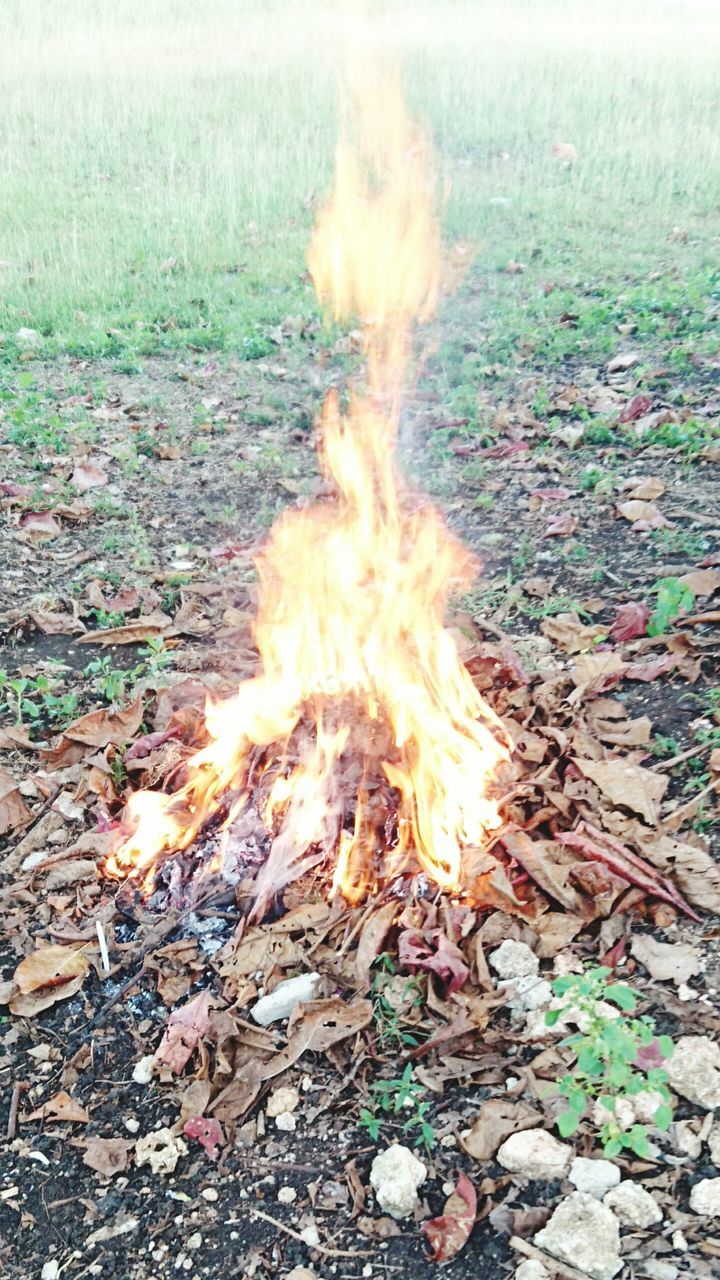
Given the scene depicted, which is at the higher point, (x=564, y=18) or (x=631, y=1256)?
(x=564, y=18)

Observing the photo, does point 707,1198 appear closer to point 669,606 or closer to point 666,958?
point 666,958

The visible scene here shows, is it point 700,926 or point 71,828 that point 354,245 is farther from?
point 700,926

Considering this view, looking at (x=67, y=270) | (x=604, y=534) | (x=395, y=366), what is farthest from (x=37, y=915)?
(x=67, y=270)

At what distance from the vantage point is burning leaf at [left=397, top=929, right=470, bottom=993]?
2.97 metres

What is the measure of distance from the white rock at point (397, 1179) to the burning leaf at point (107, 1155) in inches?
25.2

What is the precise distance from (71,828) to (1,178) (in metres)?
11.3

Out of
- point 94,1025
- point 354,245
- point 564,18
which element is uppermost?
point 564,18

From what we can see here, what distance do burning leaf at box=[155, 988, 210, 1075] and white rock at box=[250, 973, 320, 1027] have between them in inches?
5.6

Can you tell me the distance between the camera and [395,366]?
319 inches

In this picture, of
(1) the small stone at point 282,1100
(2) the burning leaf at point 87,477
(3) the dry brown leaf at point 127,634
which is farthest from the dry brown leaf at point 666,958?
(2) the burning leaf at point 87,477

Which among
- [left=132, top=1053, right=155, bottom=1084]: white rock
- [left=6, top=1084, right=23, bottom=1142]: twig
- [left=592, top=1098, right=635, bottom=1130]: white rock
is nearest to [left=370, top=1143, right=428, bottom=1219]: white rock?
[left=592, top=1098, right=635, bottom=1130]: white rock

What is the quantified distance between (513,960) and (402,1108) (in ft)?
1.73

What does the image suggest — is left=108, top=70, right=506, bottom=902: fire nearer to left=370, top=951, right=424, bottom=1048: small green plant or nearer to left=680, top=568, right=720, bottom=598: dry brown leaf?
left=370, top=951, right=424, bottom=1048: small green plant

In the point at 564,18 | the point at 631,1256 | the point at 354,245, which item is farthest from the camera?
the point at 564,18
